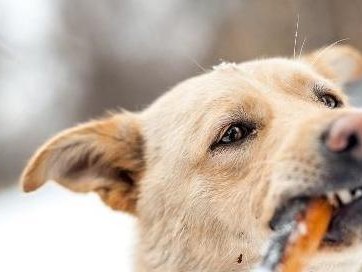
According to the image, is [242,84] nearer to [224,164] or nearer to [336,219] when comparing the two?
[224,164]

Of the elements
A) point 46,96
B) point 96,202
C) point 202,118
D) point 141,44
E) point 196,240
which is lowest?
point 196,240

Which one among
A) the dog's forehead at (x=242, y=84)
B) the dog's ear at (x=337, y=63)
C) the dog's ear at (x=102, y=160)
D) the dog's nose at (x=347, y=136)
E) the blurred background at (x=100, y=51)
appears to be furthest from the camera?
the blurred background at (x=100, y=51)

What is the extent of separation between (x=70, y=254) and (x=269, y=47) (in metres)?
2.83

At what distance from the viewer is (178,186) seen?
361cm

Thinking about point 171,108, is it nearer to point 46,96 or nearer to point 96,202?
point 96,202

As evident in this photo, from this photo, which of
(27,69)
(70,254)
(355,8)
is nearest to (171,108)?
(70,254)

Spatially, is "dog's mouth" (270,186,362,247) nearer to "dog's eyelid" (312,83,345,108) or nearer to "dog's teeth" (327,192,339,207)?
"dog's teeth" (327,192,339,207)

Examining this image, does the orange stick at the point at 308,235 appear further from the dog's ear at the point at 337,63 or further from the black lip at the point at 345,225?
the dog's ear at the point at 337,63

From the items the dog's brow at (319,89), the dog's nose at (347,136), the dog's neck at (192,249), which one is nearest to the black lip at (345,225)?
the dog's nose at (347,136)

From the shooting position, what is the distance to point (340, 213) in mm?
2992

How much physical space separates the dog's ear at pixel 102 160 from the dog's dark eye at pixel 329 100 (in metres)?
0.92

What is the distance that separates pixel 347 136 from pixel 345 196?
0.27 meters

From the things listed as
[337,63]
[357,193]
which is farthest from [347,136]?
[337,63]

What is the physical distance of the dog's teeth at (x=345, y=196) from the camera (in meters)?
2.96
